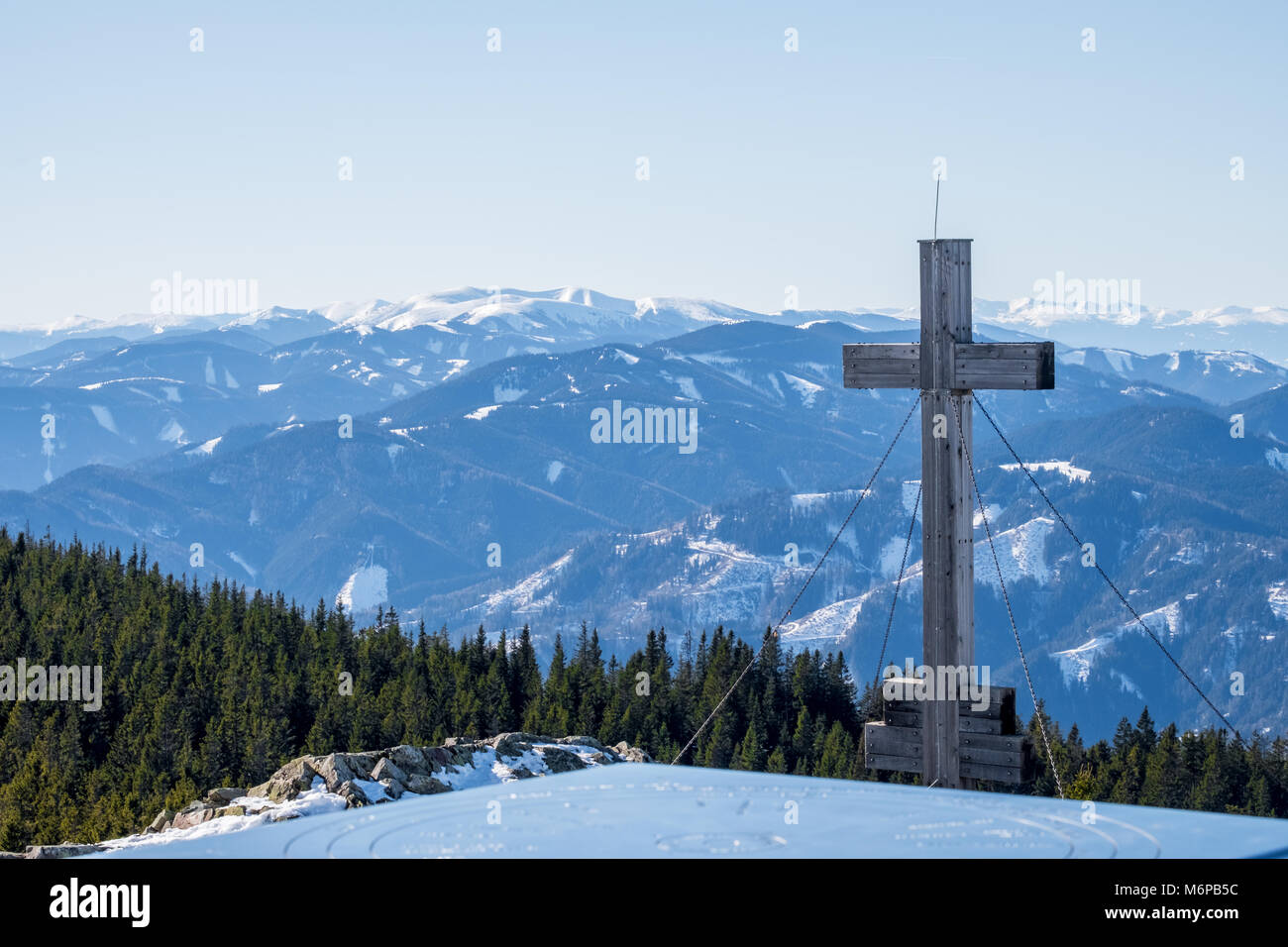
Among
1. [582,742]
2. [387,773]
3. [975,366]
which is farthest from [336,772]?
[975,366]

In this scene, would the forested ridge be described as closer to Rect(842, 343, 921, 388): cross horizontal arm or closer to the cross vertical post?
Rect(842, 343, 921, 388): cross horizontal arm

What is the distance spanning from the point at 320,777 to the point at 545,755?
4.91 m

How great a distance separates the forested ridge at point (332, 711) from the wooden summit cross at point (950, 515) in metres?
54.3

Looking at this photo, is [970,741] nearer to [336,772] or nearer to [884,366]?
[884,366]

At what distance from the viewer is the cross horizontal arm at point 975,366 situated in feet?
54.4

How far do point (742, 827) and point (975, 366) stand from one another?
6.48m

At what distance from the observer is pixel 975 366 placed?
55.1 feet

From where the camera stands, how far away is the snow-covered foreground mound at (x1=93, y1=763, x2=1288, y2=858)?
1120 cm

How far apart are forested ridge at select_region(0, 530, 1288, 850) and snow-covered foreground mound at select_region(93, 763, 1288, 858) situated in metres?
57.4

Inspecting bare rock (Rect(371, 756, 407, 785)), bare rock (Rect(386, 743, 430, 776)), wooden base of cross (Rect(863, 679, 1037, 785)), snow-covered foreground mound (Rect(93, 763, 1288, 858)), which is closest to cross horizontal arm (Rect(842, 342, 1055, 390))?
wooden base of cross (Rect(863, 679, 1037, 785))
